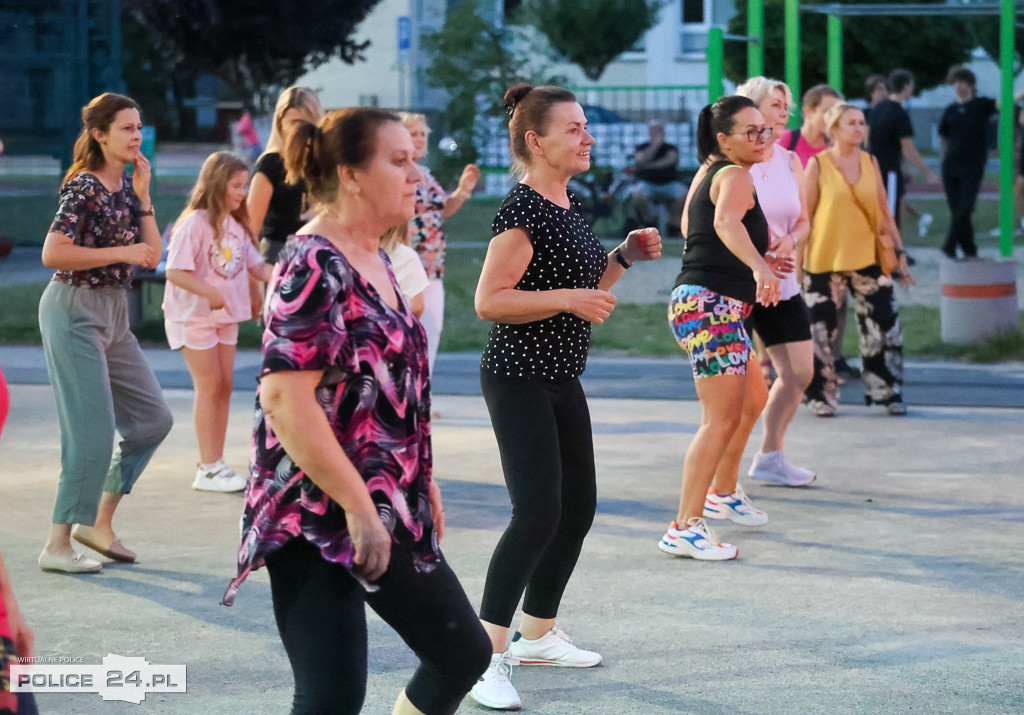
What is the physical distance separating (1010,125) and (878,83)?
4523mm

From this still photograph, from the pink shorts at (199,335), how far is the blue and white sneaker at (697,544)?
2.49m

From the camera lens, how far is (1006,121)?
12867 millimetres

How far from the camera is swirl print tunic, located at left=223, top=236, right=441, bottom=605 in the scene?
10.3ft

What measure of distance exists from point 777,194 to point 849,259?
73.6 inches

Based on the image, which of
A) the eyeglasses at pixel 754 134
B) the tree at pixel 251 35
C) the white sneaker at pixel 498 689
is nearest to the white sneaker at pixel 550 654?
the white sneaker at pixel 498 689

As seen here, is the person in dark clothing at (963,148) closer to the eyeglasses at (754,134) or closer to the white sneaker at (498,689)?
the eyeglasses at (754,134)

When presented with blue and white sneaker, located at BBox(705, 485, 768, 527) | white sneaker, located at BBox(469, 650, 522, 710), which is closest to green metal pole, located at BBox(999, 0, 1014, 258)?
blue and white sneaker, located at BBox(705, 485, 768, 527)

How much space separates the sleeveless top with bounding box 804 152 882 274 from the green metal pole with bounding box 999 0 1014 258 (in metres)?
3.94

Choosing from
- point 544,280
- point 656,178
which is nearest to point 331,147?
point 544,280

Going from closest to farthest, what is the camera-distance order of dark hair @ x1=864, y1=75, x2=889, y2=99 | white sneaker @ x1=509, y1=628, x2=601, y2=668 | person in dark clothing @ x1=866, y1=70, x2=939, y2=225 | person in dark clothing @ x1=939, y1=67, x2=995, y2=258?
white sneaker @ x1=509, y1=628, x2=601, y2=668 < person in dark clothing @ x1=866, y1=70, x2=939, y2=225 < dark hair @ x1=864, y1=75, x2=889, y2=99 < person in dark clothing @ x1=939, y1=67, x2=995, y2=258

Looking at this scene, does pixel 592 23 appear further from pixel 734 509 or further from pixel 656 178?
pixel 734 509

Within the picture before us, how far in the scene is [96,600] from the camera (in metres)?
5.74

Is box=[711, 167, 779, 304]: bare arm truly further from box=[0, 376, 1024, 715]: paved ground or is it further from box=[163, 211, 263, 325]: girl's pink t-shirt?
box=[163, 211, 263, 325]: girl's pink t-shirt

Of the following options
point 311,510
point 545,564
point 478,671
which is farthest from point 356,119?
point 545,564
